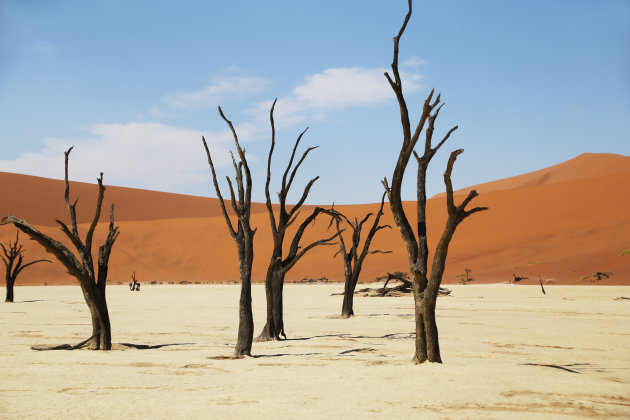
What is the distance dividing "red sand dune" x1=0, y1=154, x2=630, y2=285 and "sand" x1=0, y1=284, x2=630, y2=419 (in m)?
28.7

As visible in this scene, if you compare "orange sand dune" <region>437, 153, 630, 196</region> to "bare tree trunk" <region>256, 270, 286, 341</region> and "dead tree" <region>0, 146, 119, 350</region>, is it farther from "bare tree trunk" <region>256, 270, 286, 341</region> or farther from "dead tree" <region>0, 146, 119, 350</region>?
"dead tree" <region>0, 146, 119, 350</region>

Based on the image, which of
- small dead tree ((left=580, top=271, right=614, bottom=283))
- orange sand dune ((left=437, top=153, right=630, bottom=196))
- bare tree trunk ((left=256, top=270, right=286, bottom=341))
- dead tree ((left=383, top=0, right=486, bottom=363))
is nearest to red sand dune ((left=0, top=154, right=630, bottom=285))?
small dead tree ((left=580, top=271, right=614, bottom=283))

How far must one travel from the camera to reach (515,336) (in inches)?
562

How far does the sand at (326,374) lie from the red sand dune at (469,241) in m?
28.7

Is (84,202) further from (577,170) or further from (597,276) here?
(577,170)

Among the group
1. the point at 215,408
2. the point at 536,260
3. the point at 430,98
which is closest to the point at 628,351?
the point at 430,98

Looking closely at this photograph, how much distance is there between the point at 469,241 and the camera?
6450 cm

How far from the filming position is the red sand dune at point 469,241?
49.1 meters

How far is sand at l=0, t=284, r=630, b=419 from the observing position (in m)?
6.45

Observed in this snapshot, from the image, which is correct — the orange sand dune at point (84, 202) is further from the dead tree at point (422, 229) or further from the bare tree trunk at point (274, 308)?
the dead tree at point (422, 229)

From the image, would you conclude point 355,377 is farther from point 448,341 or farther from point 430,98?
point 448,341

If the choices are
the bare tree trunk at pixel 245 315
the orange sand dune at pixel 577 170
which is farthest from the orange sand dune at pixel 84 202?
the bare tree trunk at pixel 245 315

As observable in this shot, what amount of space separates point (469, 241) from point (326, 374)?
58011 millimetres

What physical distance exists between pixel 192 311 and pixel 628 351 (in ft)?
52.6
